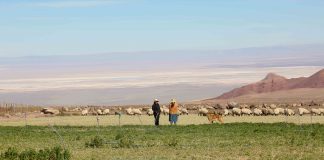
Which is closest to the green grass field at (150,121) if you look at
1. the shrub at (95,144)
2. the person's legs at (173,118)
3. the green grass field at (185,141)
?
the person's legs at (173,118)

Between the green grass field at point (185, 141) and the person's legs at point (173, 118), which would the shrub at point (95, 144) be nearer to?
the green grass field at point (185, 141)

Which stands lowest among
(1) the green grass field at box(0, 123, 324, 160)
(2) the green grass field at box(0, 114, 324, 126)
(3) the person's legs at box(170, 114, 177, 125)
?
(1) the green grass field at box(0, 123, 324, 160)

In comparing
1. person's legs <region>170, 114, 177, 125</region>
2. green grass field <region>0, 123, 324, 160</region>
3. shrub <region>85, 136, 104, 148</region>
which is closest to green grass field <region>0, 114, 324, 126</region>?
person's legs <region>170, 114, 177, 125</region>

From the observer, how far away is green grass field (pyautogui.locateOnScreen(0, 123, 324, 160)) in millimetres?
21641

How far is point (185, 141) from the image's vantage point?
85.6 ft

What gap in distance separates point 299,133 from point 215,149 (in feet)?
22.5

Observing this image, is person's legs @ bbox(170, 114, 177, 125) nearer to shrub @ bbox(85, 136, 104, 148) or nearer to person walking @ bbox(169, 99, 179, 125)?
person walking @ bbox(169, 99, 179, 125)

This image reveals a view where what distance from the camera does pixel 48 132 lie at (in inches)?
1276

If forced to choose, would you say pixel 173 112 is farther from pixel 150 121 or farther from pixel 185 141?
pixel 185 141

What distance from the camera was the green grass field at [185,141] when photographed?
21.6m

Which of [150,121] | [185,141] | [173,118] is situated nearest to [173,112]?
[173,118]

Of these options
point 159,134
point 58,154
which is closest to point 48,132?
point 159,134

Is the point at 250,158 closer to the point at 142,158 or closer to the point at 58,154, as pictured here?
the point at 142,158

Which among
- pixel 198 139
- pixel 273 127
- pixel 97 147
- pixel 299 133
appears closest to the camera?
pixel 97 147
